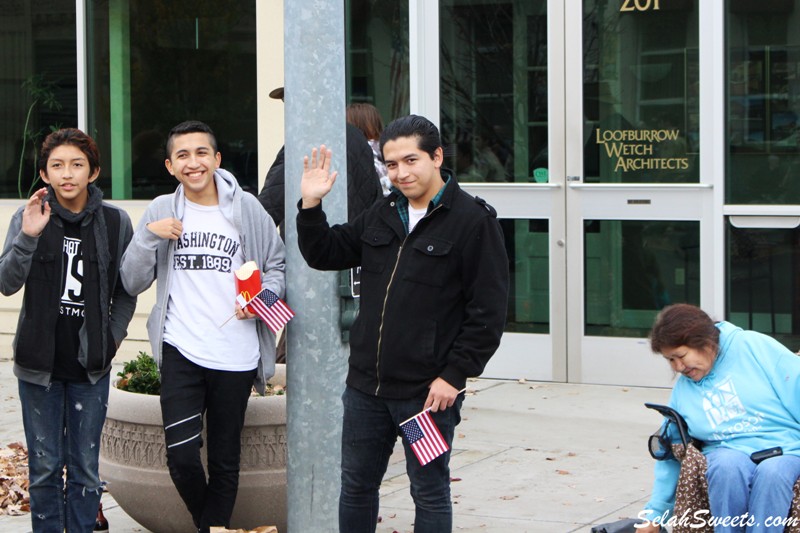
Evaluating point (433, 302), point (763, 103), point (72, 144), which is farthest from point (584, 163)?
point (433, 302)

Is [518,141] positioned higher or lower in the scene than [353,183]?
higher

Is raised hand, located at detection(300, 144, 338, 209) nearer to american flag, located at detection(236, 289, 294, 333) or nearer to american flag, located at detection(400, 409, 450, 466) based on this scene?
american flag, located at detection(236, 289, 294, 333)

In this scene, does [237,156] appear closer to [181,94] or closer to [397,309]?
[181,94]

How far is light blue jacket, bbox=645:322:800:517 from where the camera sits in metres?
4.51

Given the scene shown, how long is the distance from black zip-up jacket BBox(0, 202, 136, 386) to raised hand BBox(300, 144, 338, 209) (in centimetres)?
105

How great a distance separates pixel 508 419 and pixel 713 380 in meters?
3.66

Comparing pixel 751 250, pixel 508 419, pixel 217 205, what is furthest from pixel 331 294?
pixel 751 250

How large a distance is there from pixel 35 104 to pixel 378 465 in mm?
7412

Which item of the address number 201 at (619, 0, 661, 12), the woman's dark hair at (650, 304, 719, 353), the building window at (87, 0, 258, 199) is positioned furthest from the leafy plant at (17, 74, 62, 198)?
the woman's dark hair at (650, 304, 719, 353)

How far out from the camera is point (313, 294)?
5176 mm

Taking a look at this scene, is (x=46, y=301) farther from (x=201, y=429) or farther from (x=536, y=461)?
(x=536, y=461)

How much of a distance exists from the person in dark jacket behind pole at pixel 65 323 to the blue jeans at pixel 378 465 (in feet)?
3.79

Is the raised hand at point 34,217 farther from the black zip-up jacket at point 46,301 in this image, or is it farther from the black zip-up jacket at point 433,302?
the black zip-up jacket at point 433,302

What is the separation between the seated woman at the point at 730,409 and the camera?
4410 mm
